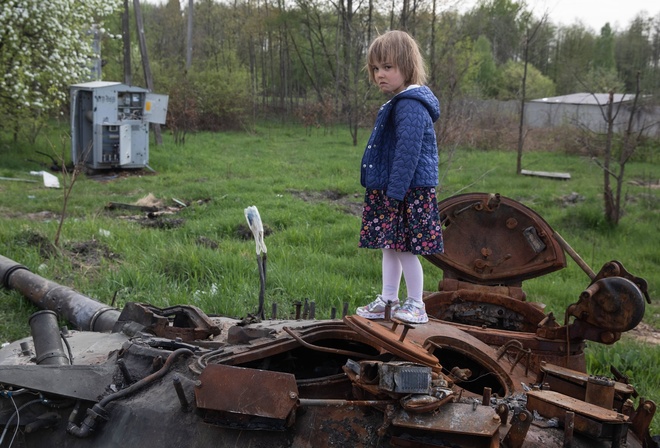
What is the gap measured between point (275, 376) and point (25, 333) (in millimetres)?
3705

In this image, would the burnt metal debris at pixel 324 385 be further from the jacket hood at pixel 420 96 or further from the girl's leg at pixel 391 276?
the jacket hood at pixel 420 96

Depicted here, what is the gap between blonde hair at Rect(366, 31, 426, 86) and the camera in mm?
3738

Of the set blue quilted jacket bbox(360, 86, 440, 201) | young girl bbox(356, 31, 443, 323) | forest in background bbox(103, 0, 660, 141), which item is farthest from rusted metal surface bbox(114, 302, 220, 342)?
forest in background bbox(103, 0, 660, 141)

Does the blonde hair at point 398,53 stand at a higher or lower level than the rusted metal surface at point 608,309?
higher

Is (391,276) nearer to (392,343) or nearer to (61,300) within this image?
(392,343)

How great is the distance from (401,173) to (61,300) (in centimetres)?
276

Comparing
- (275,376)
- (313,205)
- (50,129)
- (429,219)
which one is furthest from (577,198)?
(50,129)

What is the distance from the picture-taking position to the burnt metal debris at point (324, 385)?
90.2 inches

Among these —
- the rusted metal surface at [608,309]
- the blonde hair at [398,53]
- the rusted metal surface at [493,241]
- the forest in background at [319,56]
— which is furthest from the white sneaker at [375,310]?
the forest in background at [319,56]

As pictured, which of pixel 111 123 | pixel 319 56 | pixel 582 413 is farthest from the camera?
pixel 319 56

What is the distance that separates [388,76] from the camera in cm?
382

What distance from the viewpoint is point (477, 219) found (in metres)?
4.16

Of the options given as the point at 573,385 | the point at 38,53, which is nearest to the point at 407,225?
the point at 573,385

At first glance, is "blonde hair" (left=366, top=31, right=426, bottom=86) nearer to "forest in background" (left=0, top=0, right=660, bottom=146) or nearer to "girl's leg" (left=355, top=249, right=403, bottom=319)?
"girl's leg" (left=355, top=249, right=403, bottom=319)
